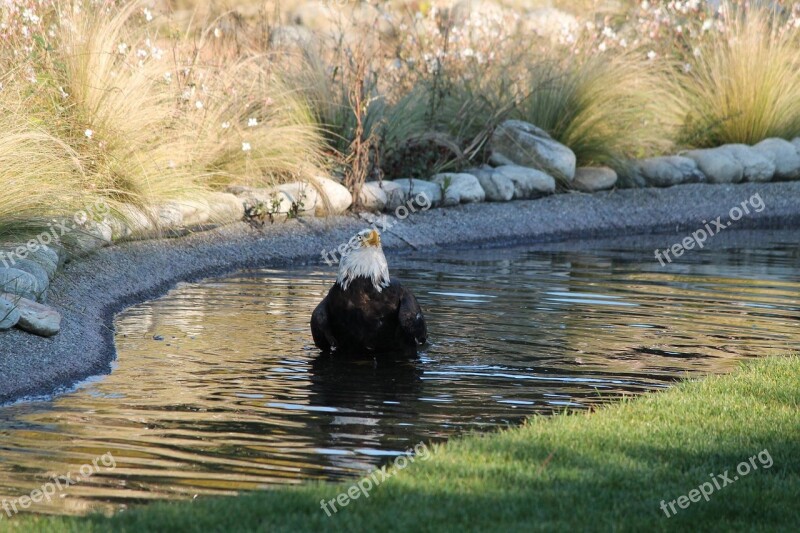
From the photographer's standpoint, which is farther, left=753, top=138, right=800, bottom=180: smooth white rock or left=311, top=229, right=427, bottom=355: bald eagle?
left=753, top=138, right=800, bottom=180: smooth white rock

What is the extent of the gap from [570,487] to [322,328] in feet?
10.1

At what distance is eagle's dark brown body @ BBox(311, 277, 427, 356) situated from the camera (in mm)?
7438

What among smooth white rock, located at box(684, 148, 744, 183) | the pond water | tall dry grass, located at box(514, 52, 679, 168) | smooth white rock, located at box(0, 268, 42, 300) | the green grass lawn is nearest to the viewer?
the green grass lawn

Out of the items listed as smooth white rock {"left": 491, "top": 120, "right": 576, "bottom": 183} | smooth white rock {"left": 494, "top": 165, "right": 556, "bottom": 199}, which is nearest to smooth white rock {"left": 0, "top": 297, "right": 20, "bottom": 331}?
smooth white rock {"left": 494, "top": 165, "right": 556, "bottom": 199}

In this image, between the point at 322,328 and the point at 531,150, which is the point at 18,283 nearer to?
the point at 322,328

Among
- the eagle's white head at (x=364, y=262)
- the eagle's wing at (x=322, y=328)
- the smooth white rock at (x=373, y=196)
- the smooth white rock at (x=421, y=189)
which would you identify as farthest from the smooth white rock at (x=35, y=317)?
the smooth white rock at (x=421, y=189)

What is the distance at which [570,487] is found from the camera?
4684 mm

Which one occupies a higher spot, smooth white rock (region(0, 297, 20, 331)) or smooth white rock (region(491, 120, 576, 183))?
smooth white rock (region(491, 120, 576, 183))

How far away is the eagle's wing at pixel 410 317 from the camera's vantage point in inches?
290

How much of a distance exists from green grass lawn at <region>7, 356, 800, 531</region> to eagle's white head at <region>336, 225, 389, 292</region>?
73.9 inches

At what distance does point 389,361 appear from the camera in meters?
7.57

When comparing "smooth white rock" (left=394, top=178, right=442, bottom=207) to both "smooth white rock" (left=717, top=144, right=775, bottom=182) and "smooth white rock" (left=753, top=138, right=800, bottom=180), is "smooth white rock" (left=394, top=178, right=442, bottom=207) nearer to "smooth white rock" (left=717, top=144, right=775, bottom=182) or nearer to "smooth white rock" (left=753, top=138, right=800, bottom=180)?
"smooth white rock" (left=717, top=144, right=775, bottom=182)

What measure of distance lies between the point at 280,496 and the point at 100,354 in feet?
9.87

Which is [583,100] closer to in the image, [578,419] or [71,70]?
[71,70]
